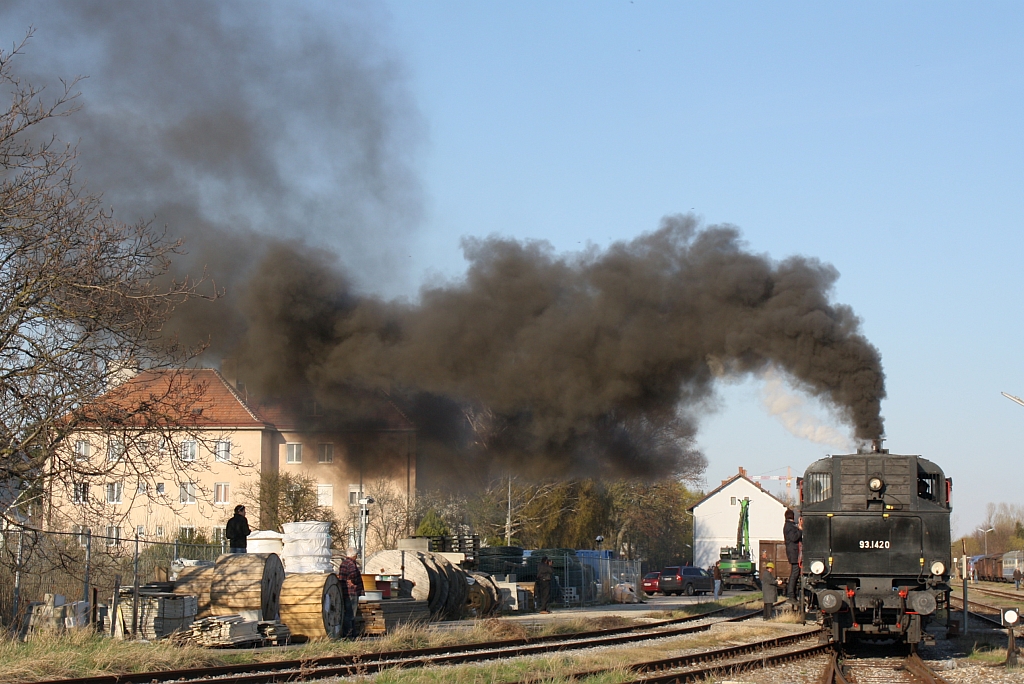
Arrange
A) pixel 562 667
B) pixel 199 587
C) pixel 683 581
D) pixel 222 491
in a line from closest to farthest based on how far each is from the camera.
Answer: pixel 562 667 < pixel 199 587 < pixel 683 581 < pixel 222 491

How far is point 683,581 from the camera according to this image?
42.3 m

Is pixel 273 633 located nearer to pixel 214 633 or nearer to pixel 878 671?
pixel 214 633

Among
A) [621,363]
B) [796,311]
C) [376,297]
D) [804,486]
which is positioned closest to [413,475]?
[376,297]

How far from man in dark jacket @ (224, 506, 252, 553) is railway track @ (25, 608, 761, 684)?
498cm

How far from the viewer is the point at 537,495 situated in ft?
157

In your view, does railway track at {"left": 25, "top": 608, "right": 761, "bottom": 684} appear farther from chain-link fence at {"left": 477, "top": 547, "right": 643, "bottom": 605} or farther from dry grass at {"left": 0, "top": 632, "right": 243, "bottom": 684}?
chain-link fence at {"left": 477, "top": 547, "right": 643, "bottom": 605}

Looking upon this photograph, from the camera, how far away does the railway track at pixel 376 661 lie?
36.0ft

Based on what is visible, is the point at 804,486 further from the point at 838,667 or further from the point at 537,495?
the point at 537,495

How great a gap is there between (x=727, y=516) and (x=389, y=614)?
210 feet

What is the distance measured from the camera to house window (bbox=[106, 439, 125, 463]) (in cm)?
1288

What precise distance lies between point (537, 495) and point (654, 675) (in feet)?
117

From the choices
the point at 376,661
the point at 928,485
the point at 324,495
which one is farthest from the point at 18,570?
the point at 324,495

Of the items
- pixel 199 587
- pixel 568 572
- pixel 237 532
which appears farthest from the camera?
pixel 568 572

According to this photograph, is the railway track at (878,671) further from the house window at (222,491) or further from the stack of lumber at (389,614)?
the house window at (222,491)
